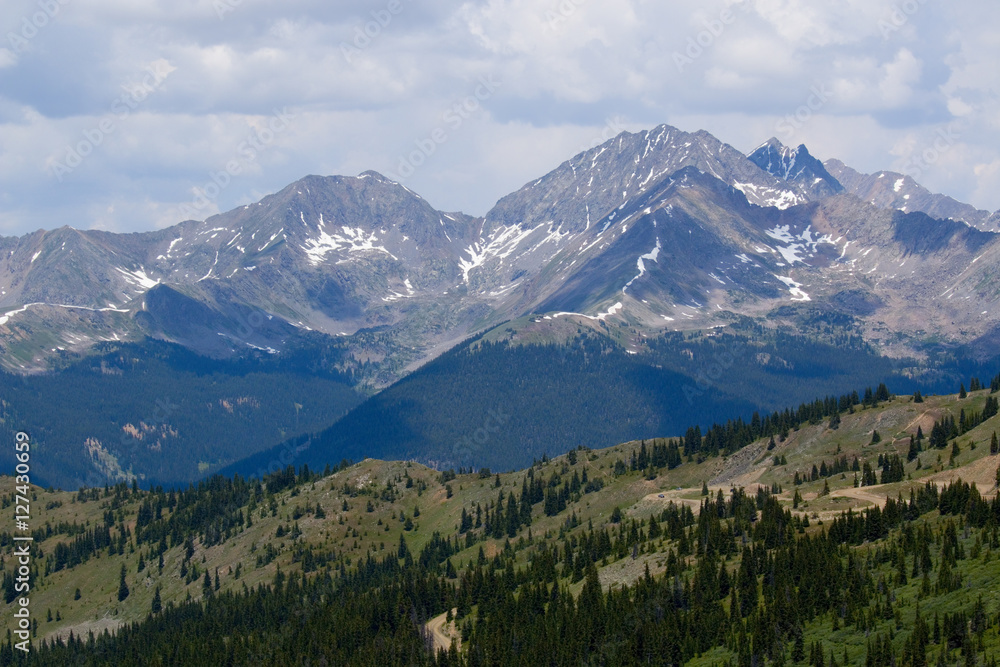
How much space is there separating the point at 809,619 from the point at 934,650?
68.4 ft

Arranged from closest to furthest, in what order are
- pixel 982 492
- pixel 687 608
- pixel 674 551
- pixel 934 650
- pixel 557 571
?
pixel 934 650
pixel 687 608
pixel 982 492
pixel 674 551
pixel 557 571

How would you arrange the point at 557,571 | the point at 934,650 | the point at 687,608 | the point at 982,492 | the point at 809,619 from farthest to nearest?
the point at 557,571
the point at 982,492
the point at 687,608
the point at 809,619
the point at 934,650

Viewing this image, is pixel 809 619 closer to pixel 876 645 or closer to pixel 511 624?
pixel 876 645

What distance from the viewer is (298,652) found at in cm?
17588

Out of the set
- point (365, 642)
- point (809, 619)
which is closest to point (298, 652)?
point (365, 642)

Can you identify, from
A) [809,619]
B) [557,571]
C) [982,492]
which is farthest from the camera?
[557,571]

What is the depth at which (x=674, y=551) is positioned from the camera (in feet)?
549

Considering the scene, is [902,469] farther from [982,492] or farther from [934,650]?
[934,650]

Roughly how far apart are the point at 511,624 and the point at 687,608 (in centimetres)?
2926

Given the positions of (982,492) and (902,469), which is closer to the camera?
(982,492)

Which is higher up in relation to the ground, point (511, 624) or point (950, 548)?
point (950, 548)

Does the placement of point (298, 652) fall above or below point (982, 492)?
below

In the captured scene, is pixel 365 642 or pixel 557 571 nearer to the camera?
pixel 365 642

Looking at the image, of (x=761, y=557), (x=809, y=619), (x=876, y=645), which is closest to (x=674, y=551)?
(x=761, y=557)
